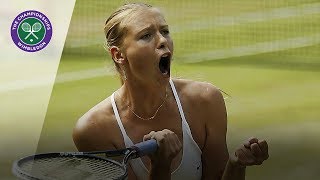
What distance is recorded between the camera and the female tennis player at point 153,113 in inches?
83.7

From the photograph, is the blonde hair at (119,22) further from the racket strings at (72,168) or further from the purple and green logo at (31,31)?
the racket strings at (72,168)

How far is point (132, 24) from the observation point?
6.94 ft

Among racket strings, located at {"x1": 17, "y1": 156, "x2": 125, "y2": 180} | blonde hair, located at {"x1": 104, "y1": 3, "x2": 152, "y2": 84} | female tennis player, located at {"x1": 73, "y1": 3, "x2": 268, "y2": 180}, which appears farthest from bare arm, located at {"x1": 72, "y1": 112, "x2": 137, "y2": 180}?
blonde hair, located at {"x1": 104, "y1": 3, "x2": 152, "y2": 84}

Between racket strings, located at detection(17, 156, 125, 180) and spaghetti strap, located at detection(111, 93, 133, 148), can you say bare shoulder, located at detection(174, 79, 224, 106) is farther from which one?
racket strings, located at detection(17, 156, 125, 180)

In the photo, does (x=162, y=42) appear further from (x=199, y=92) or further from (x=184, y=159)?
(x=184, y=159)

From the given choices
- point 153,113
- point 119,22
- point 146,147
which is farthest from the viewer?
A: point 153,113

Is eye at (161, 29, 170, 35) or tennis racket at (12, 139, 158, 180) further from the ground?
eye at (161, 29, 170, 35)

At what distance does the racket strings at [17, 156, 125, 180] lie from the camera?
1980 mm

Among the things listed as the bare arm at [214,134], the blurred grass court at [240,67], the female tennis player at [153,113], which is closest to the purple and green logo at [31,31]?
the blurred grass court at [240,67]

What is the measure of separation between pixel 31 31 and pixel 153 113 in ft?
1.35

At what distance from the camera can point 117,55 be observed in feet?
7.09

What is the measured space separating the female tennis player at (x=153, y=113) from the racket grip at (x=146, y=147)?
0.07 metres

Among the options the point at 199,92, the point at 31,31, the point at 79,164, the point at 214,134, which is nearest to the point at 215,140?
the point at 214,134

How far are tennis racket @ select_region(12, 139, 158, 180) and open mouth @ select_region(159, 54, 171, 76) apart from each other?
20 cm
